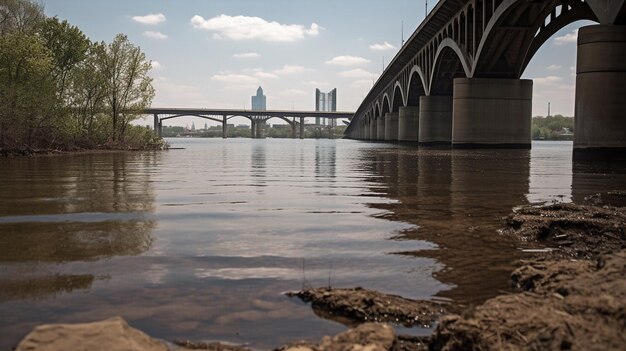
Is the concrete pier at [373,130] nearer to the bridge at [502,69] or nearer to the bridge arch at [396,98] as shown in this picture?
the bridge arch at [396,98]

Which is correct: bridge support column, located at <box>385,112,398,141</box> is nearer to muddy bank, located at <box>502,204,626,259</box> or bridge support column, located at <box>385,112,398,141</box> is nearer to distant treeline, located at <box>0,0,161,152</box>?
distant treeline, located at <box>0,0,161,152</box>

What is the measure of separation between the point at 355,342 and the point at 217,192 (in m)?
10.2

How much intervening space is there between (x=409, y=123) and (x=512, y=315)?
301ft

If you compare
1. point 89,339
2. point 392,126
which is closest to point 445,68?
point 392,126

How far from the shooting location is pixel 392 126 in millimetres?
116250

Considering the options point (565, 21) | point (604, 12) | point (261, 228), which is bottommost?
point (261, 228)

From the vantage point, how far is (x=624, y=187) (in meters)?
14.2

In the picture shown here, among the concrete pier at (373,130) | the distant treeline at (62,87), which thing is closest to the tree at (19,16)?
the distant treeline at (62,87)

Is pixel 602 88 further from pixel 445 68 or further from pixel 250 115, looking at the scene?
pixel 250 115

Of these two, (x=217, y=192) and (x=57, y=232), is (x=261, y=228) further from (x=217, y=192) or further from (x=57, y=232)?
(x=217, y=192)

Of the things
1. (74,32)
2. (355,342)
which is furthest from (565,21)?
(355,342)

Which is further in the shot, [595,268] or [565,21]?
[565,21]

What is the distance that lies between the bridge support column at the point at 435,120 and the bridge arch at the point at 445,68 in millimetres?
1186

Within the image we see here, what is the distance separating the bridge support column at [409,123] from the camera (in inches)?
3649
